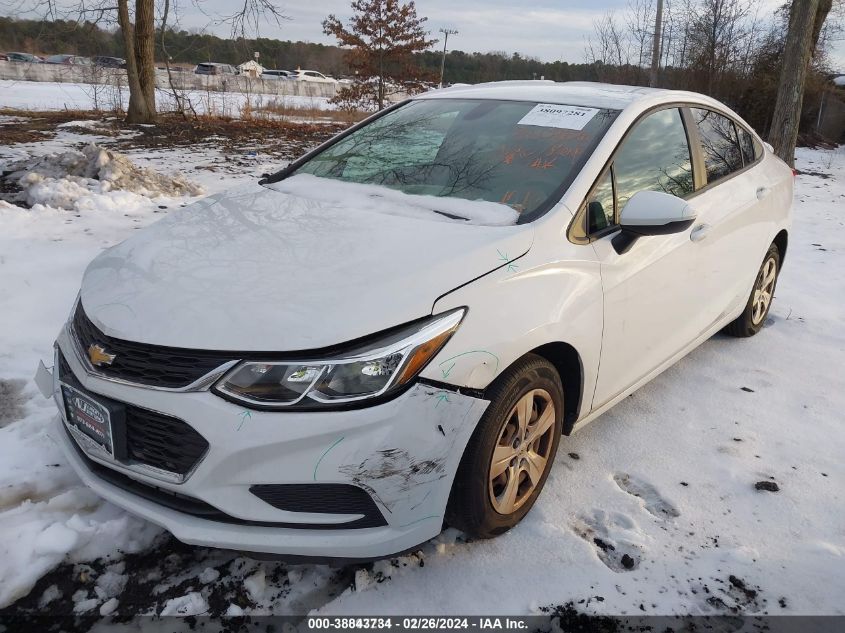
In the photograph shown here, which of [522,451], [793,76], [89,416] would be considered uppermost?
[793,76]

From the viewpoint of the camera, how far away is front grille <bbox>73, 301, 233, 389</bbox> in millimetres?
1806

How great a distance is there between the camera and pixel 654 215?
2.42 metres

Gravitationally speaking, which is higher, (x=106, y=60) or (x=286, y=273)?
(x=106, y=60)

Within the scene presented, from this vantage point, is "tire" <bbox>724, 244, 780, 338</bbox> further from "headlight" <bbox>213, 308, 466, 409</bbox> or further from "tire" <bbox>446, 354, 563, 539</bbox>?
"headlight" <bbox>213, 308, 466, 409</bbox>

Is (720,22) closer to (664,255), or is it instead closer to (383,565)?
(664,255)

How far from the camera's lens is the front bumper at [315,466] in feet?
5.78

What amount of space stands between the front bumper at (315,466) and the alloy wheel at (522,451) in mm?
252

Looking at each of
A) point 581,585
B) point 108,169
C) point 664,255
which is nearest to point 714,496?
point 581,585

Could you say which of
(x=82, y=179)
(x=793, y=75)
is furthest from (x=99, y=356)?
(x=793, y=75)

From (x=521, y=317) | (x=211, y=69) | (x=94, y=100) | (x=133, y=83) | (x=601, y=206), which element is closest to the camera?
(x=521, y=317)

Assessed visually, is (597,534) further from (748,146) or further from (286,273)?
(748,146)

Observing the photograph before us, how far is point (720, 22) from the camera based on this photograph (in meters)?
21.2

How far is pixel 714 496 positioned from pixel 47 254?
5.06 metres

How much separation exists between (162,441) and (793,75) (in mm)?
12402
